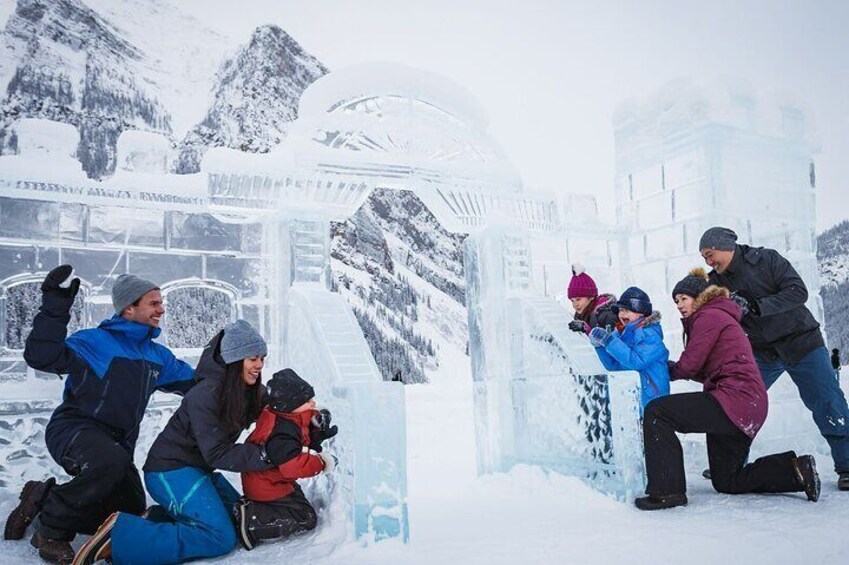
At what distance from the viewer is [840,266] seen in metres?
8.66

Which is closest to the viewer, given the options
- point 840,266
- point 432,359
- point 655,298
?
point 655,298

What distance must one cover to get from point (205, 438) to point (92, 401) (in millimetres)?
677

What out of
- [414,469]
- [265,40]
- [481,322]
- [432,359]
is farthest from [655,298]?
[265,40]

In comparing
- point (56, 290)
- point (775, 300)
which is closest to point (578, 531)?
point (775, 300)

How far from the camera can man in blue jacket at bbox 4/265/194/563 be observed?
2.94 meters

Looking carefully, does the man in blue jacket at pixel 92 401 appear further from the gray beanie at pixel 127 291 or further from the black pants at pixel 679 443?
the black pants at pixel 679 443

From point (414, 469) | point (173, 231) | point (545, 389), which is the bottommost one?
point (414, 469)

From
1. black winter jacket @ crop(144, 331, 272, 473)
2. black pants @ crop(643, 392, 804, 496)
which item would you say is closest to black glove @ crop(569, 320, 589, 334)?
black pants @ crop(643, 392, 804, 496)

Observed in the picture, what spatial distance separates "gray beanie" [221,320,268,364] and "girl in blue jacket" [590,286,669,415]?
2097mm

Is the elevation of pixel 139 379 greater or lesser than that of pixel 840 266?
lesser

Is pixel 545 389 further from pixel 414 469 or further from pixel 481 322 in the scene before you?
pixel 414 469

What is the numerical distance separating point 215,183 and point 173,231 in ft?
1.50

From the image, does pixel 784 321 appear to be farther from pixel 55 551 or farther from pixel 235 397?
pixel 55 551

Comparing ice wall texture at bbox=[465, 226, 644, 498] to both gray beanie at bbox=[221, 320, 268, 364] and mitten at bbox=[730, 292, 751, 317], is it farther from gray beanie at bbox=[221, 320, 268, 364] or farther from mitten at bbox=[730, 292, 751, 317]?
gray beanie at bbox=[221, 320, 268, 364]
